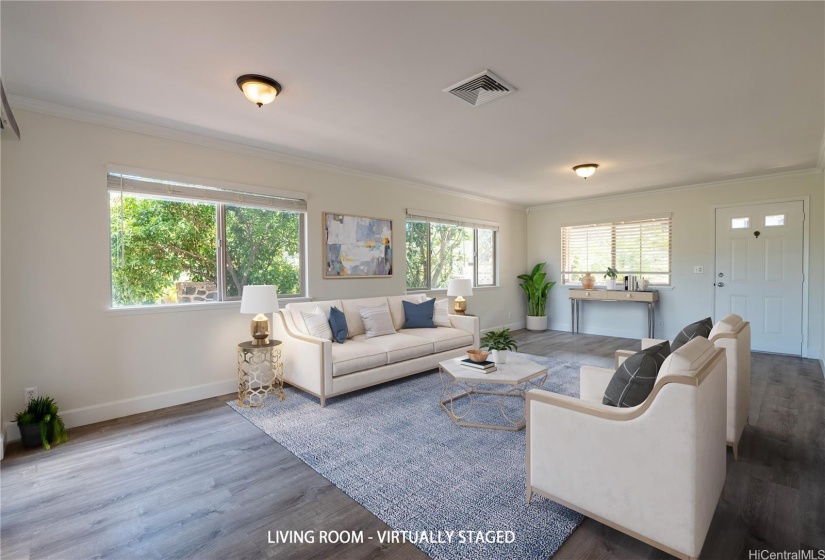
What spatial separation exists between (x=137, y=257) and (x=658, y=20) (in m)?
4.08

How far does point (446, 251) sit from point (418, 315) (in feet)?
6.14

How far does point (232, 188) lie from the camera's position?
12.6ft

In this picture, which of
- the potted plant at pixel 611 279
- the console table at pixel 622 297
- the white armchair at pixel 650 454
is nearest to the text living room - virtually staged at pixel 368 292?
the white armchair at pixel 650 454

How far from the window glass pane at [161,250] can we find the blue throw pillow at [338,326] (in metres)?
1.16

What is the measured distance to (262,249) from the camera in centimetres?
417

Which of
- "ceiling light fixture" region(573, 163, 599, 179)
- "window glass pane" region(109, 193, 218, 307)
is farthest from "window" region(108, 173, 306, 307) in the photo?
"ceiling light fixture" region(573, 163, 599, 179)

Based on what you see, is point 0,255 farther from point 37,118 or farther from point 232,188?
point 232,188

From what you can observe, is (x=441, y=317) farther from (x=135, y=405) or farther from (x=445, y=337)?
(x=135, y=405)

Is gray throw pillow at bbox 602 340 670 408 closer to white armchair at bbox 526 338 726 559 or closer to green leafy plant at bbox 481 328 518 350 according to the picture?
white armchair at bbox 526 338 726 559

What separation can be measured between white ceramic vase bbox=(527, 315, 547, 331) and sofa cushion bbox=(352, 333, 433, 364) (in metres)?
3.77

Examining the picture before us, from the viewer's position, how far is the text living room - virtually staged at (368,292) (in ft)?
5.83

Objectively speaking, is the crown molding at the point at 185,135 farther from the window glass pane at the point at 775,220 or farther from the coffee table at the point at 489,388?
the window glass pane at the point at 775,220

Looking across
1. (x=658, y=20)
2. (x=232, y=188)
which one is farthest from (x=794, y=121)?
(x=232, y=188)

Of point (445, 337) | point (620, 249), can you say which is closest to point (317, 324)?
point (445, 337)
